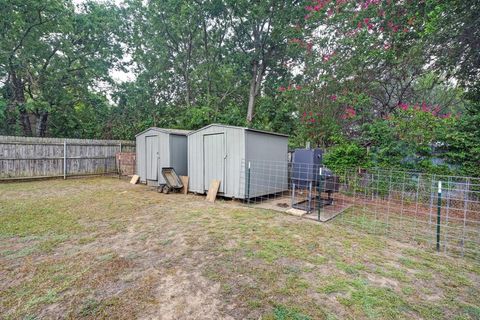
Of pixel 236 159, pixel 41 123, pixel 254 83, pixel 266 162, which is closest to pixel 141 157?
pixel 236 159

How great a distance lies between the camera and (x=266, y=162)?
6285mm

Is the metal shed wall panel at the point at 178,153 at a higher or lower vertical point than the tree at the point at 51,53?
lower

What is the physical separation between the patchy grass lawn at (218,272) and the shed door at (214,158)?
1.94 metres

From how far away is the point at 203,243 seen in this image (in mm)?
3096

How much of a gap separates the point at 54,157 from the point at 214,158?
7.05 meters

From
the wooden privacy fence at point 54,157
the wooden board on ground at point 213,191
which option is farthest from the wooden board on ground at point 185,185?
the wooden privacy fence at point 54,157

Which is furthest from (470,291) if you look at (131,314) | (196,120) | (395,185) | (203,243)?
(196,120)

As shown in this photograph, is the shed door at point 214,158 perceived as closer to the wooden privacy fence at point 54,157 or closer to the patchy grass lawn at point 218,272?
the patchy grass lawn at point 218,272

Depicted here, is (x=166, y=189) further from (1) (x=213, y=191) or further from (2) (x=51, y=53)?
(2) (x=51, y=53)

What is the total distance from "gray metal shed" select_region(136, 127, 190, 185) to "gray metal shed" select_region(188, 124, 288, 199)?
738 millimetres

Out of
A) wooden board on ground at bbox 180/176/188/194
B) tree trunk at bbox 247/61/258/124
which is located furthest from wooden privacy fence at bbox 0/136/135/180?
tree trunk at bbox 247/61/258/124

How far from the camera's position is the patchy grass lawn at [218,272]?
1.83 m

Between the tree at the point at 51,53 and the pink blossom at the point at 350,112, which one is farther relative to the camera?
the tree at the point at 51,53

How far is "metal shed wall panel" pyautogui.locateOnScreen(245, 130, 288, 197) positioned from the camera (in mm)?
5715
